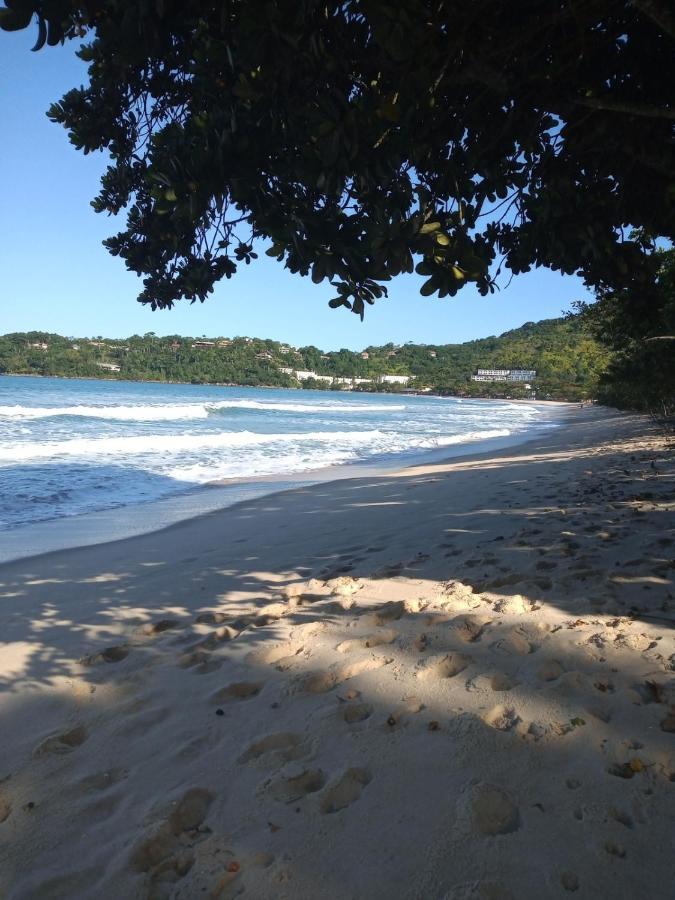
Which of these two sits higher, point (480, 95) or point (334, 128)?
point (480, 95)

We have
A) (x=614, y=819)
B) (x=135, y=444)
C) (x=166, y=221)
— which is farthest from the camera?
(x=135, y=444)

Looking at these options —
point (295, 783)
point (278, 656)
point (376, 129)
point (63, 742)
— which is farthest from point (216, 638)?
point (376, 129)

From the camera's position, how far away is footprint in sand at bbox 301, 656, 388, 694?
8.48 feet

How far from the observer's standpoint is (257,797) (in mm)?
1908

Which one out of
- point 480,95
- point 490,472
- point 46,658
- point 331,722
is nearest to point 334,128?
point 480,95

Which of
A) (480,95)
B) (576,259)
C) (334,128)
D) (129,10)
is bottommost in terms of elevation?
(576,259)

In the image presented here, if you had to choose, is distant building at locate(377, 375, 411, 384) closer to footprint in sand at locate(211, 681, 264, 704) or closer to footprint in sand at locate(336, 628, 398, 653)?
footprint in sand at locate(336, 628, 398, 653)

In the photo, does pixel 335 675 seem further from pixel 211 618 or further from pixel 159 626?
pixel 159 626

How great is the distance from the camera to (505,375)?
97688mm

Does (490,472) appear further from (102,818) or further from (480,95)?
(102,818)

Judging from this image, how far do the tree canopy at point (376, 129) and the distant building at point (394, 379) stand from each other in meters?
109

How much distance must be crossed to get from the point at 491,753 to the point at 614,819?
438 millimetres

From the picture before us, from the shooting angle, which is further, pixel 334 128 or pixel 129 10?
pixel 334 128

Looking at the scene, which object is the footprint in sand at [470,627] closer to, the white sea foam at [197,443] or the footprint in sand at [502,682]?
the footprint in sand at [502,682]
